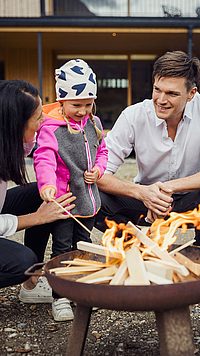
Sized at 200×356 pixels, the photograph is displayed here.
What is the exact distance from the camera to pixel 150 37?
13.7 meters

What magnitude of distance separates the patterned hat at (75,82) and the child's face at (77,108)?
0.04 metres

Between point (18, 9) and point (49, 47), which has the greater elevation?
point (18, 9)

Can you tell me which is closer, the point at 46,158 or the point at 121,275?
the point at 121,275

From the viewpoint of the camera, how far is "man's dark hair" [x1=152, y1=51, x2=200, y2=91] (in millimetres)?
3492

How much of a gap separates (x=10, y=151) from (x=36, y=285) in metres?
1.06

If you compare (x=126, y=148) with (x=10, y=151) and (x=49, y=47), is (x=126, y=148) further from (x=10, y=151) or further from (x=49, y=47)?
Answer: (x=49, y=47)

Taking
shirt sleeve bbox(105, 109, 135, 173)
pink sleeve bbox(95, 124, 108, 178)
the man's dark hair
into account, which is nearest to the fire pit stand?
pink sleeve bbox(95, 124, 108, 178)

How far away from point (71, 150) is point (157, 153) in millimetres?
780

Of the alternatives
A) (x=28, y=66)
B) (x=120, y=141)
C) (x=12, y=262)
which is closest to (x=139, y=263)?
(x=12, y=262)

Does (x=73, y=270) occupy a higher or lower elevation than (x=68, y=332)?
higher

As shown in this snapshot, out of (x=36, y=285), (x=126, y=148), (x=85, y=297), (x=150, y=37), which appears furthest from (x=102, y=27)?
(x=85, y=297)

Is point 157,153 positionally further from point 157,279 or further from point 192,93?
point 157,279

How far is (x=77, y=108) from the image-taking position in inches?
132

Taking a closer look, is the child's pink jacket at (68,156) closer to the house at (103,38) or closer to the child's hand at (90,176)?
the child's hand at (90,176)
